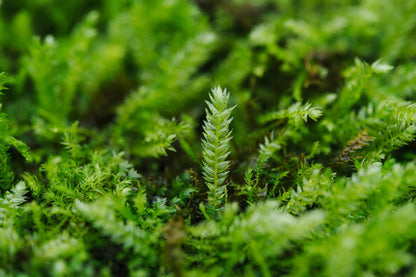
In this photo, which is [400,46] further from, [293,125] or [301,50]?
[293,125]

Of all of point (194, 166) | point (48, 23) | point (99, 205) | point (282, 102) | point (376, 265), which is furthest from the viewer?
point (48, 23)

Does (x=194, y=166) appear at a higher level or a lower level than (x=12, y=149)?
lower

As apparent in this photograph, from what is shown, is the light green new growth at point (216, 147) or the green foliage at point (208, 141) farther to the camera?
the light green new growth at point (216, 147)

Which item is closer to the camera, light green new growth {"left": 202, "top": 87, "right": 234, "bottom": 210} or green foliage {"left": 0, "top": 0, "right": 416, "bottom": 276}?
green foliage {"left": 0, "top": 0, "right": 416, "bottom": 276}

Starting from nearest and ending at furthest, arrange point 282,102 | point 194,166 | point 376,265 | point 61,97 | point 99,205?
point 376,265, point 99,205, point 194,166, point 282,102, point 61,97

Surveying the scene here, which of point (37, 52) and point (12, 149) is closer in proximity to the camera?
point (12, 149)

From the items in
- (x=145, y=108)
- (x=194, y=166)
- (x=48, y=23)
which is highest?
(x=48, y=23)

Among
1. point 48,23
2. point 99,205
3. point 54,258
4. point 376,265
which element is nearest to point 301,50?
point 376,265
